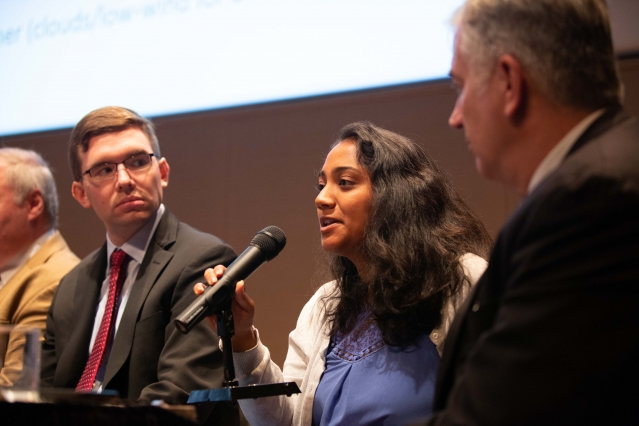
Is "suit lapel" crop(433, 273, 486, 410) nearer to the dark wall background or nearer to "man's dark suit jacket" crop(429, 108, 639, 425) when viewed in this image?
"man's dark suit jacket" crop(429, 108, 639, 425)

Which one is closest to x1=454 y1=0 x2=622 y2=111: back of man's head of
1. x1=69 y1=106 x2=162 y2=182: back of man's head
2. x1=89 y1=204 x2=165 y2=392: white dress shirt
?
x1=89 y1=204 x2=165 y2=392: white dress shirt

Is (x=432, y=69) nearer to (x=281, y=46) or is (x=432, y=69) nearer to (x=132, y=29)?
(x=281, y=46)

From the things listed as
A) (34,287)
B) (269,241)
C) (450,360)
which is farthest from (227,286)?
(34,287)

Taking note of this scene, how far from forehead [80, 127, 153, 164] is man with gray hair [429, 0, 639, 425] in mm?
1863

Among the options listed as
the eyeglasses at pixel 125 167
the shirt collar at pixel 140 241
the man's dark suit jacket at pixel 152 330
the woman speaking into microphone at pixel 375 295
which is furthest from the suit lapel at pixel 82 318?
the woman speaking into microphone at pixel 375 295

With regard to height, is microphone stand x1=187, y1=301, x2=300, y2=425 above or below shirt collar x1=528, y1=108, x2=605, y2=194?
below

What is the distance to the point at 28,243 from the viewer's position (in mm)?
3080

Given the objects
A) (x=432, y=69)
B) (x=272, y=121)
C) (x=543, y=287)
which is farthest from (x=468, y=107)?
(x=272, y=121)

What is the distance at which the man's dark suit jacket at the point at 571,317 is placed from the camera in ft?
2.71

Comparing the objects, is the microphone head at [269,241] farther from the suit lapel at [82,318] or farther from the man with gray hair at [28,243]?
the man with gray hair at [28,243]

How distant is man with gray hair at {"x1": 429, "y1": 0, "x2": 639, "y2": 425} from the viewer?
2.72 ft

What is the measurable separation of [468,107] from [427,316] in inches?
34.7

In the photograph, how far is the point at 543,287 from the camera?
85 centimetres

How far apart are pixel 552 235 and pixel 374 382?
1.04 meters
